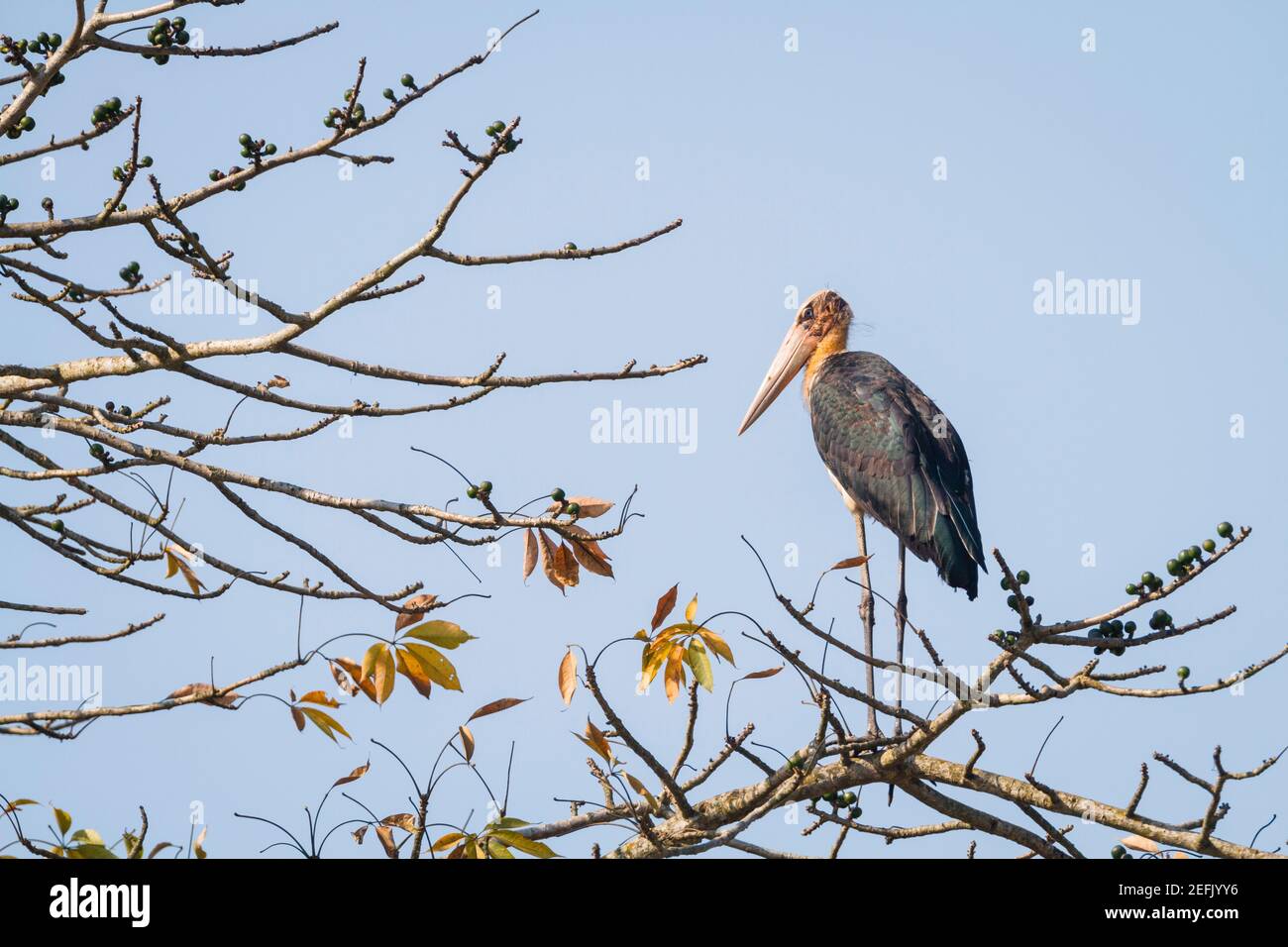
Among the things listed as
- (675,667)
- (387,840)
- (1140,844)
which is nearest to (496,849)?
(387,840)

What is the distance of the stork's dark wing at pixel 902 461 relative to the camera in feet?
32.2

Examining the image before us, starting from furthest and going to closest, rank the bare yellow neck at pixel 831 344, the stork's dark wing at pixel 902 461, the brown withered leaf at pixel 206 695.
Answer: the bare yellow neck at pixel 831 344 < the stork's dark wing at pixel 902 461 < the brown withered leaf at pixel 206 695

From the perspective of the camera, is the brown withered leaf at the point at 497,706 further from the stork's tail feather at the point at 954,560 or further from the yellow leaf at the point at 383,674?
the stork's tail feather at the point at 954,560

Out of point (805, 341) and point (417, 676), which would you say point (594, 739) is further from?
point (805, 341)

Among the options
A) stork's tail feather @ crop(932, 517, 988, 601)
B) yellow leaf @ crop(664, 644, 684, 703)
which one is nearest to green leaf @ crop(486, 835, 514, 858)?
yellow leaf @ crop(664, 644, 684, 703)

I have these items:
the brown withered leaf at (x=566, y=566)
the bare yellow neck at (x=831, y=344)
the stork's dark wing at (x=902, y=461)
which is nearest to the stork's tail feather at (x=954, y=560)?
the stork's dark wing at (x=902, y=461)

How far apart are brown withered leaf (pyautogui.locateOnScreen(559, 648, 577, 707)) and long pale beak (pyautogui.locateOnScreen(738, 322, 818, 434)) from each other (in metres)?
7.80

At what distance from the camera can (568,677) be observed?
546cm

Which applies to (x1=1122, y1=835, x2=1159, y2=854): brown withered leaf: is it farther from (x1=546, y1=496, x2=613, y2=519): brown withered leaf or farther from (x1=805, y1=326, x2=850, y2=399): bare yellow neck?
(x1=805, y1=326, x2=850, y2=399): bare yellow neck

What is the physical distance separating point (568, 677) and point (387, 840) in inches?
32.8

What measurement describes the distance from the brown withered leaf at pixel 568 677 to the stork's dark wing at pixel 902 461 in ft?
15.2

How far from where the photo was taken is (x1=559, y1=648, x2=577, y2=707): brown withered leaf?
17.9 feet
